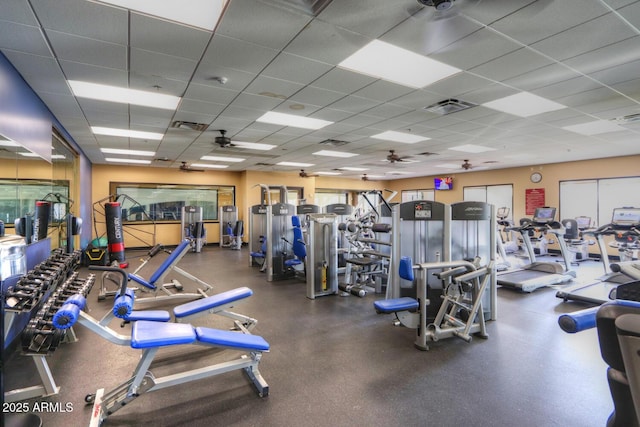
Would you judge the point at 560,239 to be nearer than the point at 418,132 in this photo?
No

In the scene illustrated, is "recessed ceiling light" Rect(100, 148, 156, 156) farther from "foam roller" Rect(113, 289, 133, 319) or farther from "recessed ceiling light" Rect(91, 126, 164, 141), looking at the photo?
"foam roller" Rect(113, 289, 133, 319)

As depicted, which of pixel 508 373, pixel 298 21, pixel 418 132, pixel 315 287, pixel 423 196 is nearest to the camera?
pixel 298 21

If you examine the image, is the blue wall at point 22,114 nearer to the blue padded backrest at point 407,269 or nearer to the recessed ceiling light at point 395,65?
the recessed ceiling light at point 395,65

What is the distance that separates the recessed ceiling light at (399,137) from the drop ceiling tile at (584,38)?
306 cm

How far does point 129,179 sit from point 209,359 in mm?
9455

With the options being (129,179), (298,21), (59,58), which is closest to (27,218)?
(59,58)

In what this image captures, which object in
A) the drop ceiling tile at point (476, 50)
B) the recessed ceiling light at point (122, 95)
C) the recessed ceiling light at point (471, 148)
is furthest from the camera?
the recessed ceiling light at point (471, 148)

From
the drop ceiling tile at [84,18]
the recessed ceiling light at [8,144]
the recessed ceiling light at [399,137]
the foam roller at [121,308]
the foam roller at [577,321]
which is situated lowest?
the foam roller at [121,308]

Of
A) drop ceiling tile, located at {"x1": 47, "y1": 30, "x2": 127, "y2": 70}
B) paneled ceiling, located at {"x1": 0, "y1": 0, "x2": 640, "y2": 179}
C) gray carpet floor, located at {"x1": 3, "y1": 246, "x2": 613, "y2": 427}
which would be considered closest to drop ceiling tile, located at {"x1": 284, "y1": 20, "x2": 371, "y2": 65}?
paneled ceiling, located at {"x1": 0, "y1": 0, "x2": 640, "y2": 179}

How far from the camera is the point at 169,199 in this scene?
11.1 metres

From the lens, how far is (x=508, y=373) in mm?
2641

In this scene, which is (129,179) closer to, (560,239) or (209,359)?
(209,359)

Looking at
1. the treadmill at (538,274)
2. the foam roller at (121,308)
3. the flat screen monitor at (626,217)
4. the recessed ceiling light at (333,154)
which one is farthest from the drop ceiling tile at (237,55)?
the flat screen monitor at (626,217)

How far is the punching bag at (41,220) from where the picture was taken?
11.5 feet
